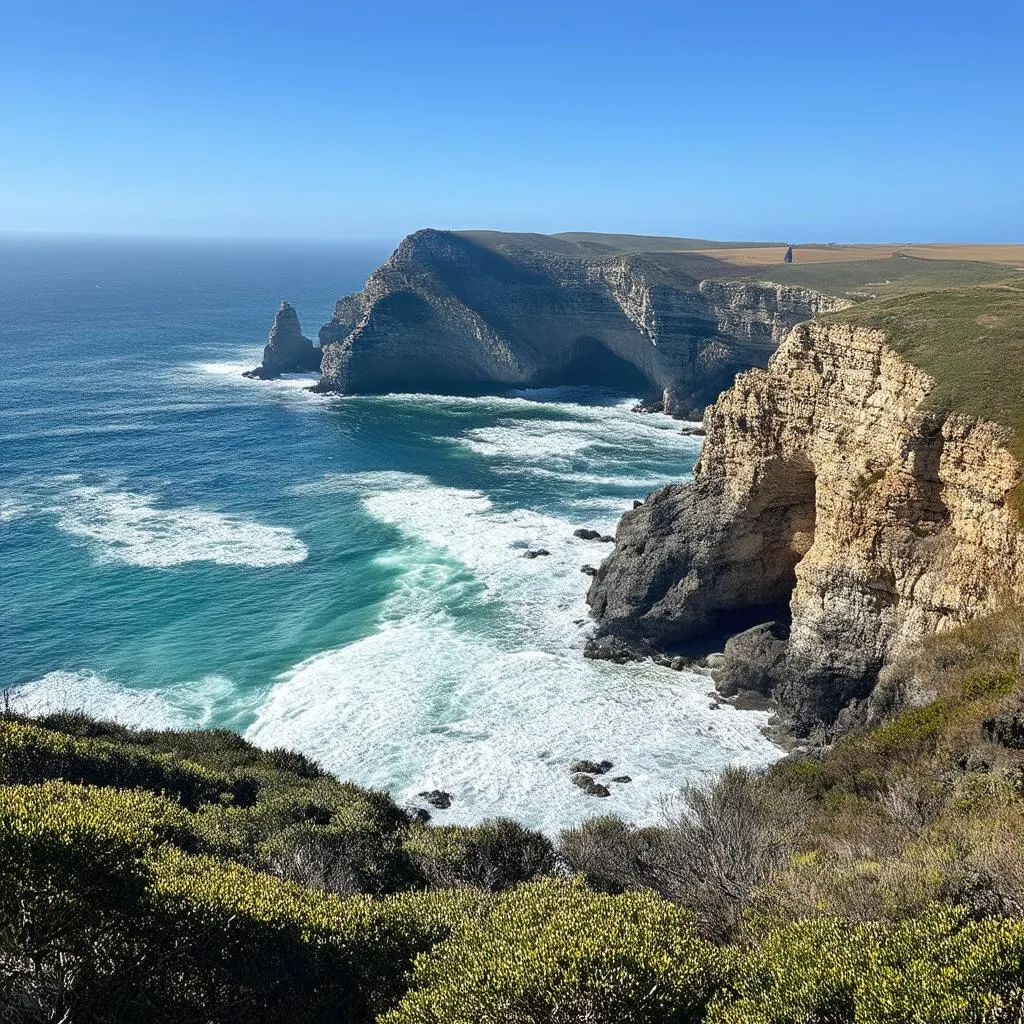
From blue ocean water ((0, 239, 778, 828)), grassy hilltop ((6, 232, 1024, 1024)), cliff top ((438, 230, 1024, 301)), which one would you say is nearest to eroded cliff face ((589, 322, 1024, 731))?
blue ocean water ((0, 239, 778, 828))

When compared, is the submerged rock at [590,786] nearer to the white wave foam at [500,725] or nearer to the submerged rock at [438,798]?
the white wave foam at [500,725]

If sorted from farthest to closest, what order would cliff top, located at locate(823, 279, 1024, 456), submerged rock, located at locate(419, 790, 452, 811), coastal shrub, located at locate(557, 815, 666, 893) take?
cliff top, located at locate(823, 279, 1024, 456), submerged rock, located at locate(419, 790, 452, 811), coastal shrub, located at locate(557, 815, 666, 893)

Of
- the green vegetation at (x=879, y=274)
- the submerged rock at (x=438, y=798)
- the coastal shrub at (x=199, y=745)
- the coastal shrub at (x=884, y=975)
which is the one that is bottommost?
the submerged rock at (x=438, y=798)

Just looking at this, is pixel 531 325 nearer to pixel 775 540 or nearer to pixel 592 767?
pixel 775 540

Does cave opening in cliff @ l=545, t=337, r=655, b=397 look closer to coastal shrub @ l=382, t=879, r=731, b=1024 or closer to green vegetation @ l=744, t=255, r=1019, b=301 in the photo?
green vegetation @ l=744, t=255, r=1019, b=301

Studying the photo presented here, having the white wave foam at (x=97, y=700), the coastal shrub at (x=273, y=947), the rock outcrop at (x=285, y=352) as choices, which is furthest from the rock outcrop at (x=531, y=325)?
the coastal shrub at (x=273, y=947)

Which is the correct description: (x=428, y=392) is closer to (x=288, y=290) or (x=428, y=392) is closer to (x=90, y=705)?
(x=90, y=705)

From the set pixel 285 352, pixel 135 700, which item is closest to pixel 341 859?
pixel 135 700
